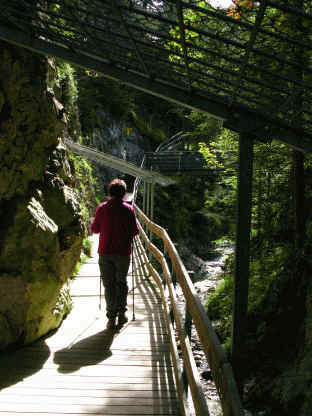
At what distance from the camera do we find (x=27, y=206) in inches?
164

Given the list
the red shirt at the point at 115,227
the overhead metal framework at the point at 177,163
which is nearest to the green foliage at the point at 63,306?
the red shirt at the point at 115,227

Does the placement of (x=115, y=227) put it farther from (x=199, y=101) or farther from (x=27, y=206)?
(x=199, y=101)

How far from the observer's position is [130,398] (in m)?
3.30

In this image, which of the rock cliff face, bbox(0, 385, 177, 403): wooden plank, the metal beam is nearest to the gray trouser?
the rock cliff face

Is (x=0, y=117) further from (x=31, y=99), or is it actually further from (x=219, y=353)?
(x=219, y=353)

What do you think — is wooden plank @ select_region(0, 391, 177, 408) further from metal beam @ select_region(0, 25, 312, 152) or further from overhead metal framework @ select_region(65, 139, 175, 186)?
overhead metal framework @ select_region(65, 139, 175, 186)

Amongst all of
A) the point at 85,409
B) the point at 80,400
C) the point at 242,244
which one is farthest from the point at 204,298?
the point at 85,409

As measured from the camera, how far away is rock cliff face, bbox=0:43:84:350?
157 inches

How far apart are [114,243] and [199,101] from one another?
2.11 metres

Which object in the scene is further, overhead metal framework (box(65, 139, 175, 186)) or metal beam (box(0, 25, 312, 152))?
overhead metal framework (box(65, 139, 175, 186))

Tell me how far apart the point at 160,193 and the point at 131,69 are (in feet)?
59.7

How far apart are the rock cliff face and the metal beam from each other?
1.05 feet

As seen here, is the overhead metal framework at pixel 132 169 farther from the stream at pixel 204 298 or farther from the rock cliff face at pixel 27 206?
the rock cliff face at pixel 27 206

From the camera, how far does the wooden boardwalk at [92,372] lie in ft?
10.3
